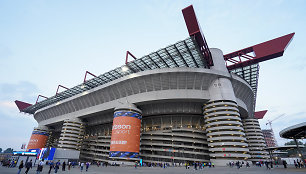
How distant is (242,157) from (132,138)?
28.6 m

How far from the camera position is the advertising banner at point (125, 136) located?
43.4 meters

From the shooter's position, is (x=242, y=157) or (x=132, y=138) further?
(x=132, y=138)

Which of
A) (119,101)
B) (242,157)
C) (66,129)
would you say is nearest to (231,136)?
(242,157)

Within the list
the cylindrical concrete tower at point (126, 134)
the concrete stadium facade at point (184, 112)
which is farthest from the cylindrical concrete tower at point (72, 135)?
the cylindrical concrete tower at point (126, 134)

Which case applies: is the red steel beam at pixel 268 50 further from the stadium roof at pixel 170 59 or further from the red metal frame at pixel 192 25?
the red metal frame at pixel 192 25

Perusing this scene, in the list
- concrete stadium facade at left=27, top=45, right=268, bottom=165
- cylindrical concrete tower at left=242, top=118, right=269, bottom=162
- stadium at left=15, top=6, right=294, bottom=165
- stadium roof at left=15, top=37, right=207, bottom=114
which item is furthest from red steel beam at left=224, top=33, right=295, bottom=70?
cylindrical concrete tower at left=242, top=118, right=269, bottom=162

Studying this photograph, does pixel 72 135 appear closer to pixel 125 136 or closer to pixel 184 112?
pixel 125 136

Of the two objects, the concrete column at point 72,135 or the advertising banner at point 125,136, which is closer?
the advertising banner at point 125,136

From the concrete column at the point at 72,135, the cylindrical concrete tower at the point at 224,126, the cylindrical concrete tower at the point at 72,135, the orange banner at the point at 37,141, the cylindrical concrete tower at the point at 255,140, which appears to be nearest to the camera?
the cylindrical concrete tower at the point at 224,126

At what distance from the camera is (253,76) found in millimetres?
58000

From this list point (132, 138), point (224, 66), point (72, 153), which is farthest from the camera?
point (224, 66)

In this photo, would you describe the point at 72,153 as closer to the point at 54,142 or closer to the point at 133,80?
the point at 133,80

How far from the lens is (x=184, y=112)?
52.8 metres

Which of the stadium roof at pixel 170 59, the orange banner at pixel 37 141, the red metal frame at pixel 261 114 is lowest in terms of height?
the orange banner at pixel 37 141
